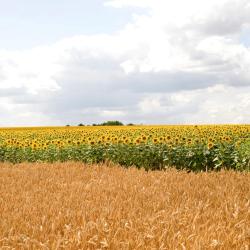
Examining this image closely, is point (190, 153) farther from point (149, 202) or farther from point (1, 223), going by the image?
point (1, 223)

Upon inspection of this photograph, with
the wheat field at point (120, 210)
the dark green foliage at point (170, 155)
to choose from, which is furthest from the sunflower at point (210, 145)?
the wheat field at point (120, 210)

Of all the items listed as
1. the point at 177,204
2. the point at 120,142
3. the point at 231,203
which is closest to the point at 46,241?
the point at 177,204

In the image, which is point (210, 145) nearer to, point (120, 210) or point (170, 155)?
point (170, 155)

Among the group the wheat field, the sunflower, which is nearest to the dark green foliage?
the sunflower

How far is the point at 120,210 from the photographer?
463 cm

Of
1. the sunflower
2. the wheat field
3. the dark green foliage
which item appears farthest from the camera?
the sunflower

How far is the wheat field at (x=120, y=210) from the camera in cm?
339

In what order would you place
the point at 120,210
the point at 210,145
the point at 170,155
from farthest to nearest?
the point at 170,155
the point at 210,145
the point at 120,210

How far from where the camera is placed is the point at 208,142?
1299 cm

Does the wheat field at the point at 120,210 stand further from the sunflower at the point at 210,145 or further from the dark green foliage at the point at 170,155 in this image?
the sunflower at the point at 210,145

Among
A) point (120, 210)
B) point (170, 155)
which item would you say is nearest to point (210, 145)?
point (170, 155)

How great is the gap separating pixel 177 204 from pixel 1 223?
1.85m

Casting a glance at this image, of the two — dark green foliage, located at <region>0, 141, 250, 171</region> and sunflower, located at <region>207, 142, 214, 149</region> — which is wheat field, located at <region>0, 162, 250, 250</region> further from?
sunflower, located at <region>207, 142, 214, 149</region>

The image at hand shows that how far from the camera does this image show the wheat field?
339 centimetres
